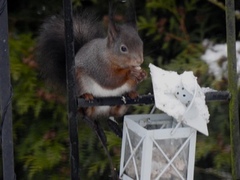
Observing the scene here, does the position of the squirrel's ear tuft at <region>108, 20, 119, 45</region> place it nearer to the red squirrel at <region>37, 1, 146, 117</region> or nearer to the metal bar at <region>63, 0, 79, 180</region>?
the red squirrel at <region>37, 1, 146, 117</region>

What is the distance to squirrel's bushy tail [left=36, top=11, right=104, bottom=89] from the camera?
1785 mm

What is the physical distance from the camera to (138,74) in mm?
1599

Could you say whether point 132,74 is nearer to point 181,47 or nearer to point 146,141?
point 146,141

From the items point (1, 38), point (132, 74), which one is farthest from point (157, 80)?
point (1, 38)

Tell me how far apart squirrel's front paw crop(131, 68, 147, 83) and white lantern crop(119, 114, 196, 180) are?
118mm

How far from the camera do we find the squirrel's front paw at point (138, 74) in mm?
1575

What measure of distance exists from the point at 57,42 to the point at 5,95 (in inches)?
15.7

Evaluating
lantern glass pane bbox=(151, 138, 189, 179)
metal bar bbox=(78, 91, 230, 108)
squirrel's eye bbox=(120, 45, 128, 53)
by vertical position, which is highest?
squirrel's eye bbox=(120, 45, 128, 53)

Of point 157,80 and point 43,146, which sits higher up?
point 157,80

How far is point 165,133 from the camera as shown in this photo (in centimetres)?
140

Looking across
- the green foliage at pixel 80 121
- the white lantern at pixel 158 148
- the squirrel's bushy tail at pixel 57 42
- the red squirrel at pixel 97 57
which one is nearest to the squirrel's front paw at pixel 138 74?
the red squirrel at pixel 97 57

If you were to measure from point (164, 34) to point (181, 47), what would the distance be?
0.31ft

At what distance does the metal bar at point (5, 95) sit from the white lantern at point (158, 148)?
26 cm

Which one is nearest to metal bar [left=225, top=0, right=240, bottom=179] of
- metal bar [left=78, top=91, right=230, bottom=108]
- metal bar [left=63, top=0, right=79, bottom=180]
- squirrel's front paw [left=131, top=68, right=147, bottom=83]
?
metal bar [left=78, top=91, right=230, bottom=108]
